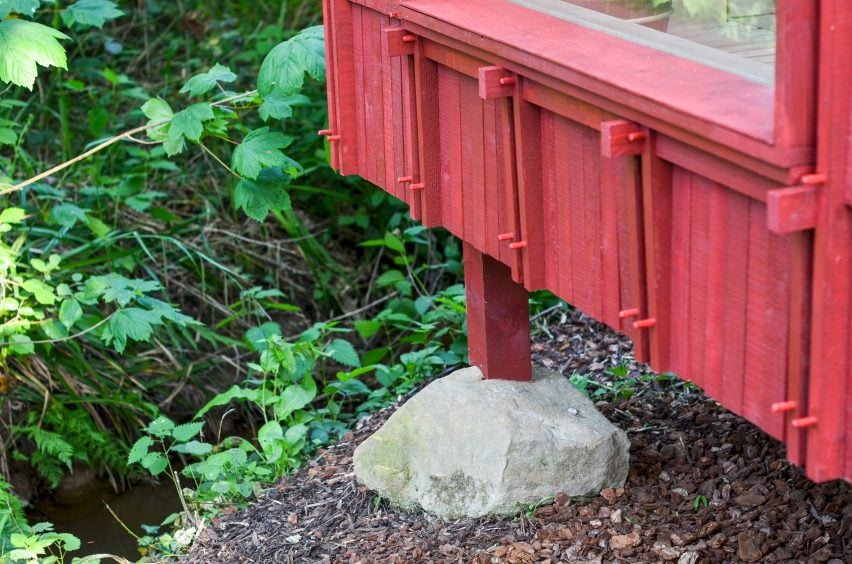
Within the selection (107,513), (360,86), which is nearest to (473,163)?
(360,86)

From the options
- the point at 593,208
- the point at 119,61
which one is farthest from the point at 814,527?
the point at 119,61

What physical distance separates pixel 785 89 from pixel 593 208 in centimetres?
84

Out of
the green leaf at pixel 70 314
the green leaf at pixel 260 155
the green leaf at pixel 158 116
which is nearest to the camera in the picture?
the green leaf at pixel 260 155

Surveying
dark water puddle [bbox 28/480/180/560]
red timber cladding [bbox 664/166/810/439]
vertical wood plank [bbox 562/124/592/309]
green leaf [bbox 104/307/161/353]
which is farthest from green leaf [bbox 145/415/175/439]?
red timber cladding [bbox 664/166/810/439]

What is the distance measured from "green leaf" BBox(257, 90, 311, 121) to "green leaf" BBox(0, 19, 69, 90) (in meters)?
0.79

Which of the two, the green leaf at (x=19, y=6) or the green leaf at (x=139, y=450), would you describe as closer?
the green leaf at (x=19, y=6)

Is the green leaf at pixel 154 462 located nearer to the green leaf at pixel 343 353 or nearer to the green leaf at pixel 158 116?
the green leaf at pixel 343 353

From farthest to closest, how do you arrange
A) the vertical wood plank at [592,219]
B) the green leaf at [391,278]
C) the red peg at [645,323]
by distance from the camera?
the green leaf at [391,278] < the vertical wood plank at [592,219] < the red peg at [645,323]

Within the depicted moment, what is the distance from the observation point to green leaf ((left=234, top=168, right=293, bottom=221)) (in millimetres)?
4680

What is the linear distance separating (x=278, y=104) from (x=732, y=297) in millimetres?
2646

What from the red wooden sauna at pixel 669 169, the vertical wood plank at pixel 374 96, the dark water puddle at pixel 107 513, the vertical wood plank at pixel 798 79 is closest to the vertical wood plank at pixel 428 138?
the red wooden sauna at pixel 669 169

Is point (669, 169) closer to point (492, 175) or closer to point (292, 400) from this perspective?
point (492, 175)

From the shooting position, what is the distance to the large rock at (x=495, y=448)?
3803mm

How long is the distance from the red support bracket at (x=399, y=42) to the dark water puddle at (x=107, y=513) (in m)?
2.87
